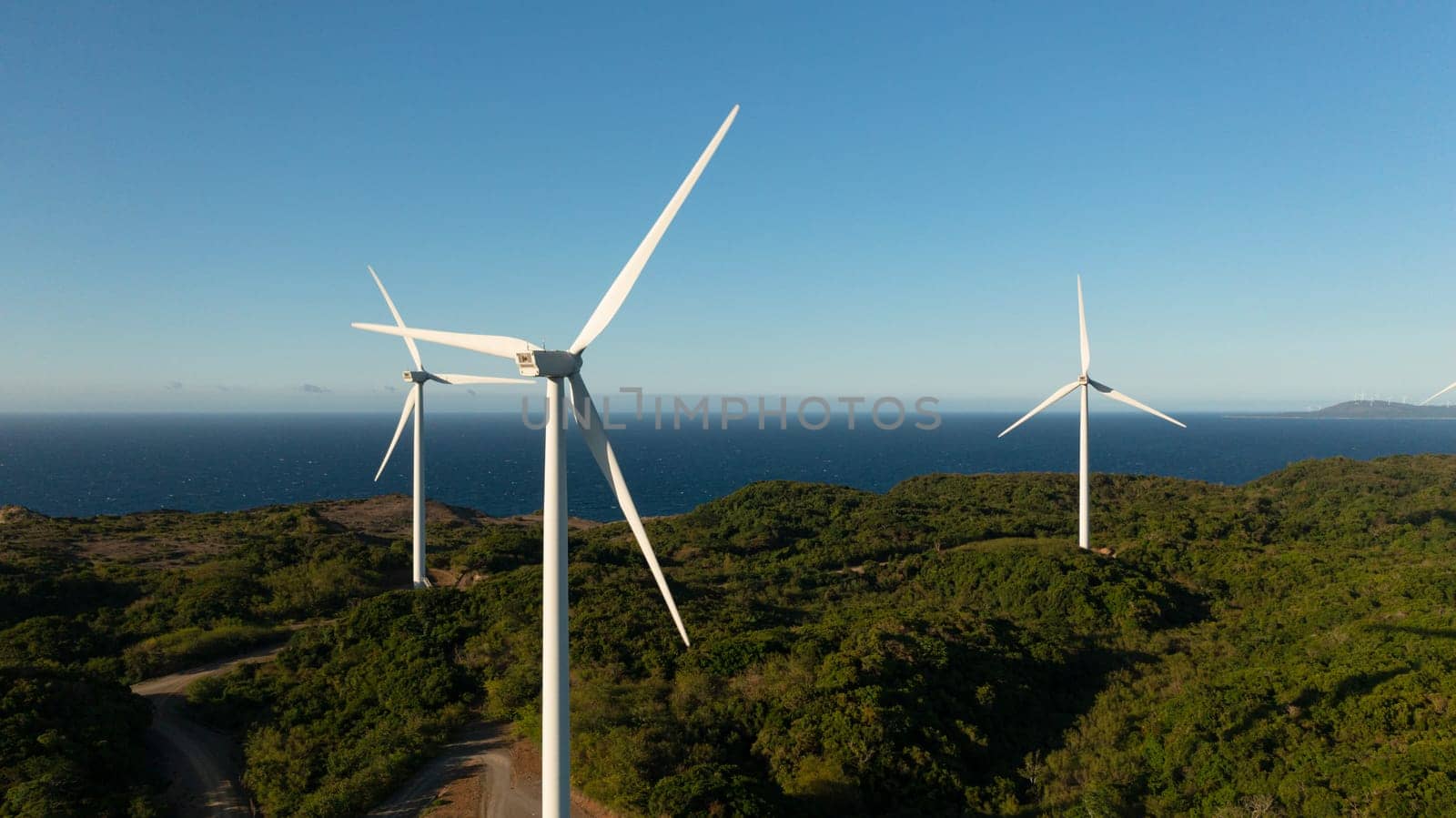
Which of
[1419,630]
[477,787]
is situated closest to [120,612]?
[477,787]

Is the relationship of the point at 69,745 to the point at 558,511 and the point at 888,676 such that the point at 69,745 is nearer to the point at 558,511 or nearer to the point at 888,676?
the point at 558,511

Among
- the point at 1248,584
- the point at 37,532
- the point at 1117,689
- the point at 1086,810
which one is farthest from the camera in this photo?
the point at 37,532

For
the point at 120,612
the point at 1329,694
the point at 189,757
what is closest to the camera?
the point at 189,757

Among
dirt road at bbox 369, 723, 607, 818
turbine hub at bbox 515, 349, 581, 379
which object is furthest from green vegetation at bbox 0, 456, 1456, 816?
turbine hub at bbox 515, 349, 581, 379

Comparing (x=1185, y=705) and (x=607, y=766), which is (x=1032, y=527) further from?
(x=607, y=766)

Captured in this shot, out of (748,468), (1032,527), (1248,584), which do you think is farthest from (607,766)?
(748,468)

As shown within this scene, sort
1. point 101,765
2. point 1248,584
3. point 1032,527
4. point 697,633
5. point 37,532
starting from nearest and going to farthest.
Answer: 1. point 101,765
2. point 697,633
3. point 1248,584
4. point 37,532
5. point 1032,527

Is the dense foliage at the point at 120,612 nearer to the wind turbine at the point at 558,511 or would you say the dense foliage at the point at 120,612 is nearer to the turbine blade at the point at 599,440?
the wind turbine at the point at 558,511
